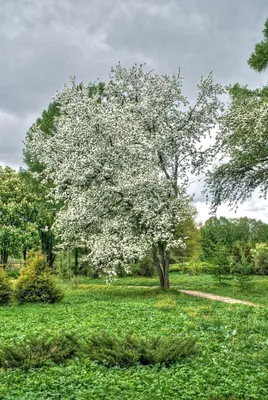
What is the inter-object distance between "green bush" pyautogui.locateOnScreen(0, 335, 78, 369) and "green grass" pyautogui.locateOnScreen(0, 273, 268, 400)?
154 millimetres

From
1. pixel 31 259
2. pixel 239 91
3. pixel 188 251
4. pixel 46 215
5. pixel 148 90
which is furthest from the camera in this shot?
pixel 188 251

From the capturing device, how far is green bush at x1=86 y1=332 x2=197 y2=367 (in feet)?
21.6

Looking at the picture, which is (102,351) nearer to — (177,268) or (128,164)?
(128,164)

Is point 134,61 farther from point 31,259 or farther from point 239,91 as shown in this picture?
point 31,259

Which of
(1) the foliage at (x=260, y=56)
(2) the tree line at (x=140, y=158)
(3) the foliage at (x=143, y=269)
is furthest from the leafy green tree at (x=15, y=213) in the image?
(1) the foliage at (x=260, y=56)

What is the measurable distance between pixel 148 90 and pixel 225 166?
17.8 ft

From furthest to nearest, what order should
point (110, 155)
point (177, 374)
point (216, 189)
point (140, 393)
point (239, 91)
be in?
point (239, 91)
point (216, 189)
point (110, 155)
point (177, 374)
point (140, 393)

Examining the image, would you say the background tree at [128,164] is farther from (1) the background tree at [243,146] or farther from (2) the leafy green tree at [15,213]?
(2) the leafy green tree at [15,213]

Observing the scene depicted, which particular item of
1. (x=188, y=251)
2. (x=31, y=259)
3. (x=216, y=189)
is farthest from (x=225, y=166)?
(x=188, y=251)

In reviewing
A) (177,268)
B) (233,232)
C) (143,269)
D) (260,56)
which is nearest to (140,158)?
(260,56)

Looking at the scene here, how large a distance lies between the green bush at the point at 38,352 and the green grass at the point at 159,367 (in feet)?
0.51

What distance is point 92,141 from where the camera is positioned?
55.7 feet

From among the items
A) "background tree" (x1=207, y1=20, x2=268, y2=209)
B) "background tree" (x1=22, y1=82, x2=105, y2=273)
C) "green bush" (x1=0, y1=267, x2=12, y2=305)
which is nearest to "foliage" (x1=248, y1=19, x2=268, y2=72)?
"background tree" (x1=207, y1=20, x2=268, y2=209)

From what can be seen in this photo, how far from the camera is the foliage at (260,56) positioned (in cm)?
2073
